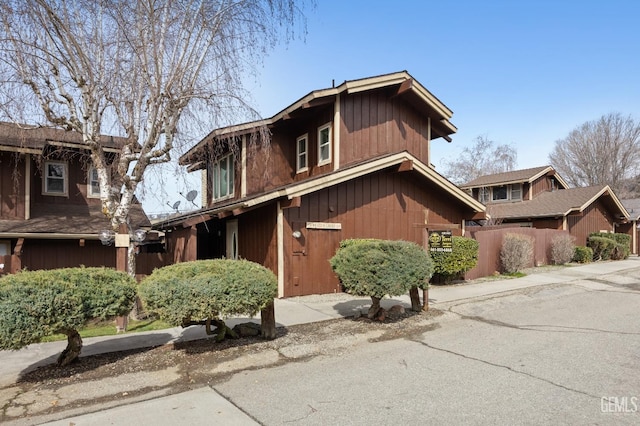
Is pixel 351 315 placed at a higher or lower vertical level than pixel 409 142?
lower

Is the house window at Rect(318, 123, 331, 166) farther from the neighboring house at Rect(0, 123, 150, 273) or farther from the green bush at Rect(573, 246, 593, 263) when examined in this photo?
the green bush at Rect(573, 246, 593, 263)

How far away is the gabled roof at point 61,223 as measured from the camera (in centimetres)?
1255

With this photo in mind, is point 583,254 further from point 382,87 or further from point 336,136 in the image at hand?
point 336,136

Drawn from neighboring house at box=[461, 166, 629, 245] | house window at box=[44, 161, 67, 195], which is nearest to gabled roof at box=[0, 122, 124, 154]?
house window at box=[44, 161, 67, 195]

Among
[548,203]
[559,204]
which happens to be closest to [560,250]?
[559,204]

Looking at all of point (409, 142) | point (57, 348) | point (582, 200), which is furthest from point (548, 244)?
point (57, 348)

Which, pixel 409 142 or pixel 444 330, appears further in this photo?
pixel 409 142

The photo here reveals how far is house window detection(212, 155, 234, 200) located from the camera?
53.6 ft

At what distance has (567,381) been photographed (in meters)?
5.04

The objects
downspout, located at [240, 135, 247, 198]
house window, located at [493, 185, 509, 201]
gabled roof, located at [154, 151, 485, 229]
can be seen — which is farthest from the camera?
house window, located at [493, 185, 509, 201]

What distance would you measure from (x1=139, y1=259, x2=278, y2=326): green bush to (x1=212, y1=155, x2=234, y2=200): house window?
33.4ft

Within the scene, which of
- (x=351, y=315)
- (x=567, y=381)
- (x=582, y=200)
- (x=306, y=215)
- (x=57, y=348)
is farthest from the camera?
(x=582, y=200)

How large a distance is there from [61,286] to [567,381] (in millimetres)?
6551

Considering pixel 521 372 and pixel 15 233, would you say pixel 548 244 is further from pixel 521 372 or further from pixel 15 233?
pixel 15 233
